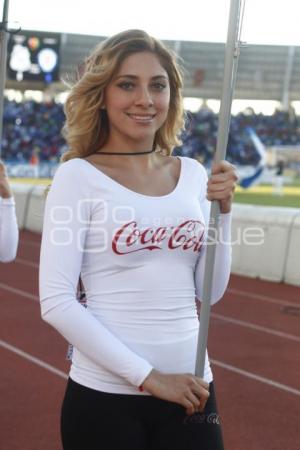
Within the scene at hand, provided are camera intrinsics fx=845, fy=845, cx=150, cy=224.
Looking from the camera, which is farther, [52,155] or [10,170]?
[52,155]

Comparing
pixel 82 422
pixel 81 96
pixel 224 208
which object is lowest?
pixel 82 422

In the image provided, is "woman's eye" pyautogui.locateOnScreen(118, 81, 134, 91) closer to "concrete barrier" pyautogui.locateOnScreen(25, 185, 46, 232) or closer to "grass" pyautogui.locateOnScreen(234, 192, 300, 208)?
"concrete barrier" pyautogui.locateOnScreen(25, 185, 46, 232)

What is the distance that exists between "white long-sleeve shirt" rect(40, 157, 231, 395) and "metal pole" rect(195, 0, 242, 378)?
0.08 metres

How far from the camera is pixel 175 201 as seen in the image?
2168 millimetres

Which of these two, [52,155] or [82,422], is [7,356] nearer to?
[82,422]

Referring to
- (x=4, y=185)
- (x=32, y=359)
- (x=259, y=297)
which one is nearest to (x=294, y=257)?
(x=259, y=297)

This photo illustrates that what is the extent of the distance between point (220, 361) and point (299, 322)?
6.24ft

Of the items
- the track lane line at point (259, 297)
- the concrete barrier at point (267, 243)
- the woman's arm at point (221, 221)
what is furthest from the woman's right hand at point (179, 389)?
the concrete barrier at point (267, 243)

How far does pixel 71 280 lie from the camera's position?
2053mm

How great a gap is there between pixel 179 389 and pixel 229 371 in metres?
4.01

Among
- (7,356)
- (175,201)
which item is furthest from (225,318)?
(175,201)

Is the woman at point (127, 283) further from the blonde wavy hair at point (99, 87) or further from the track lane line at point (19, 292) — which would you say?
the track lane line at point (19, 292)

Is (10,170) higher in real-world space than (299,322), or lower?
lower

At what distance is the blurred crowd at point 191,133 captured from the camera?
3800cm
